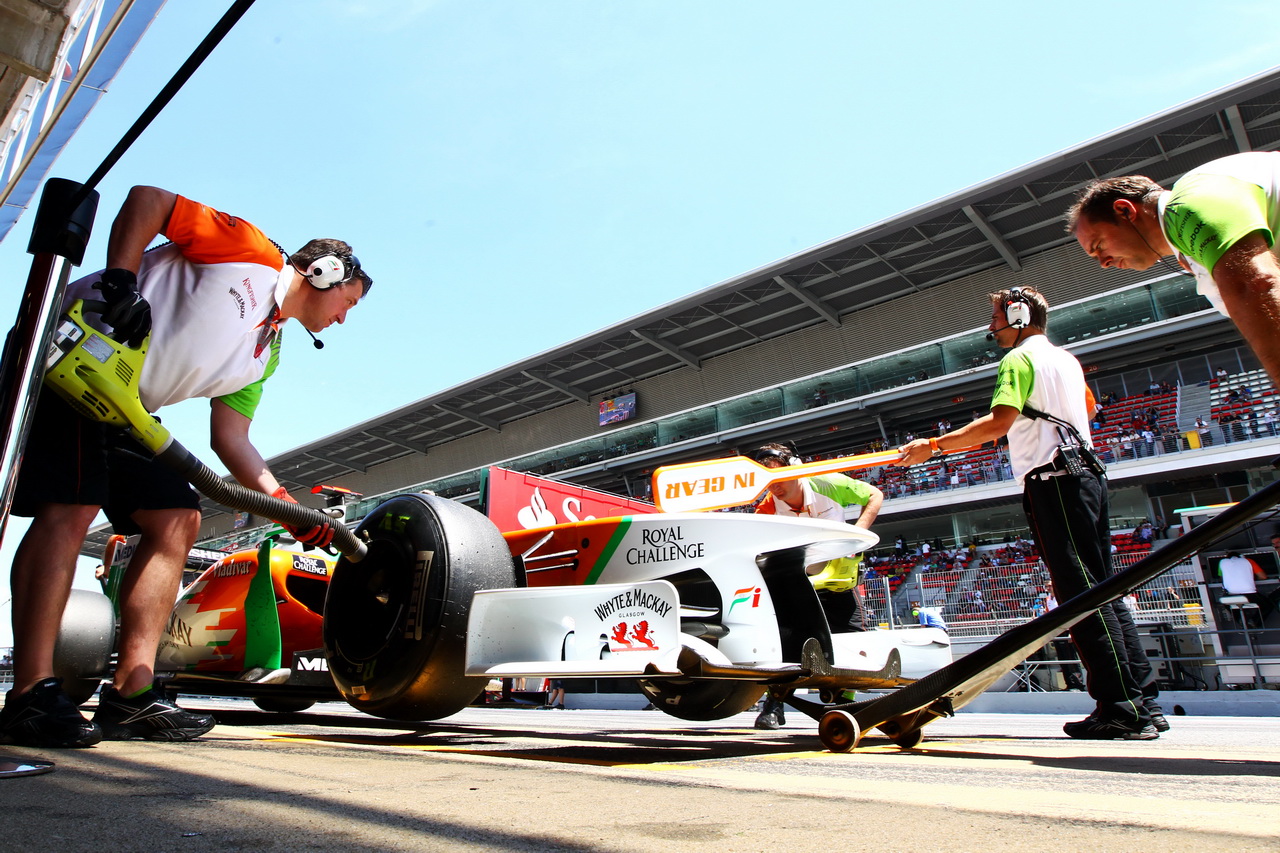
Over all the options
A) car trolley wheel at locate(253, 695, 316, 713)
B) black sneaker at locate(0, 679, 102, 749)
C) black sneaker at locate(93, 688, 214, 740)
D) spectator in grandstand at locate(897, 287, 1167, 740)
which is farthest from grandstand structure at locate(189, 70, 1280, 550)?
black sneaker at locate(0, 679, 102, 749)

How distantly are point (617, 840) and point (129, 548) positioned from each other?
219 inches

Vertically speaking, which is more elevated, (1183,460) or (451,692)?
(1183,460)

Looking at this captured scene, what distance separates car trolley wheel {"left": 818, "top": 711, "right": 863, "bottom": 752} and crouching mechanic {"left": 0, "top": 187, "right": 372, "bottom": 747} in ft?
5.75

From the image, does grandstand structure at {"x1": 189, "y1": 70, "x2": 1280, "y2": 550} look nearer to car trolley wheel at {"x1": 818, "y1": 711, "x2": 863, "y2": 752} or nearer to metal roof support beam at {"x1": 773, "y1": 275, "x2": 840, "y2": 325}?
metal roof support beam at {"x1": 773, "y1": 275, "x2": 840, "y2": 325}

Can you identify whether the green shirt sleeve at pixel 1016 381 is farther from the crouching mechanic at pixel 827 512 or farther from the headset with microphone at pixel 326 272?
the headset with microphone at pixel 326 272

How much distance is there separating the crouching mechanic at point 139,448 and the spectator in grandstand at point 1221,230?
2.49 m

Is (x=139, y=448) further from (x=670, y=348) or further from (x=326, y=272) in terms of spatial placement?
(x=670, y=348)

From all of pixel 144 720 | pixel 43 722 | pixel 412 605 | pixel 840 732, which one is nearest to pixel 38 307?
pixel 43 722

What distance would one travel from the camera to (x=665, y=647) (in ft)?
7.88

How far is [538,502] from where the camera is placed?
579 cm

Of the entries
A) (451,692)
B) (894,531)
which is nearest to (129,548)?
(451,692)

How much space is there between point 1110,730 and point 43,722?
3.64 m

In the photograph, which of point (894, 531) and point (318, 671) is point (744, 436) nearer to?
point (894, 531)

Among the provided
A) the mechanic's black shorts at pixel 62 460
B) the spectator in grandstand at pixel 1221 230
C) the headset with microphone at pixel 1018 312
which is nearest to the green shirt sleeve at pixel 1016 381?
the headset with microphone at pixel 1018 312
